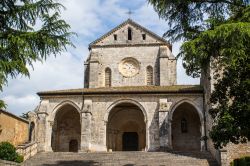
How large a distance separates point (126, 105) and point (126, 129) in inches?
97.4

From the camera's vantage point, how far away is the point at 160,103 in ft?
99.7

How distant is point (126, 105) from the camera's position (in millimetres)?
33312

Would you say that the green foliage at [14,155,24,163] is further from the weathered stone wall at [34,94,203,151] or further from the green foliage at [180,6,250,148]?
the green foliage at [180,6,250,148]

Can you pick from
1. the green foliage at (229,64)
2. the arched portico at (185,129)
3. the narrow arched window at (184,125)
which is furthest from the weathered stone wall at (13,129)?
the green foliage at (229,64)

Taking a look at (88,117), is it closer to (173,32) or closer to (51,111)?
(51,111)

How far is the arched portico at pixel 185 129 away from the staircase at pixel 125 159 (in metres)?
5.26

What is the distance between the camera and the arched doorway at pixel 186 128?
32.2 meters

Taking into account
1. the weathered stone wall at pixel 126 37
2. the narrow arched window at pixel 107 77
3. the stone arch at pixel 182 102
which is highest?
the weathered stone wall at pixel 126 37

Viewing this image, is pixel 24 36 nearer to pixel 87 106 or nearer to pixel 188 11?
pixel 188 11

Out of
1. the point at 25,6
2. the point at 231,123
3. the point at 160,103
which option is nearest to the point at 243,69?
the point at 231,123

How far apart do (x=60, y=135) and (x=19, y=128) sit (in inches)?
222

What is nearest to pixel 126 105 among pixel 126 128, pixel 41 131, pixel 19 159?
pixel 126 128

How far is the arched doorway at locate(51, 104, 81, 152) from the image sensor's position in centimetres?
3406

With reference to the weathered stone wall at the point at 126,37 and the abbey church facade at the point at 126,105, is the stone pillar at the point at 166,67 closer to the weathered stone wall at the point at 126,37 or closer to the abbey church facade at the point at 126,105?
→ the abbey church facade at the point at 126,105
